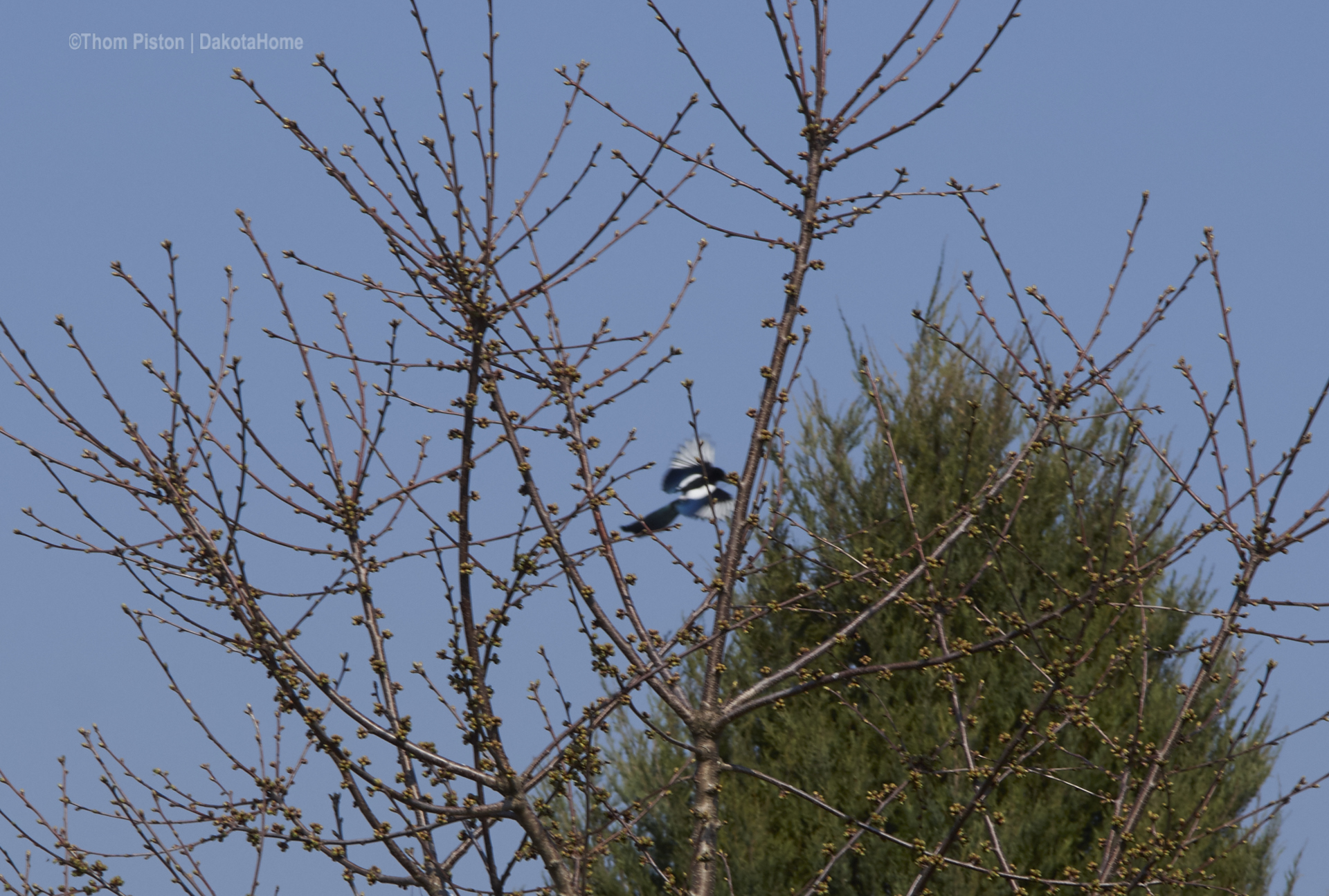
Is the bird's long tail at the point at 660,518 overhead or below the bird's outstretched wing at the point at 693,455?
below

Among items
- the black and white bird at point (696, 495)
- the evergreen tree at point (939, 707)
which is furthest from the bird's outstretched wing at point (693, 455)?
the evergreen tree at point (939, 707)

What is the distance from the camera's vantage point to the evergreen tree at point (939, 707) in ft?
20.0

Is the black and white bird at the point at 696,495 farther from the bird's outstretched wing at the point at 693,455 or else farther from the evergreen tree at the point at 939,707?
the evergreen tree at the point at 939,707

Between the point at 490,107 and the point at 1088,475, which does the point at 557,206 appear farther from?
the point at 1088,475

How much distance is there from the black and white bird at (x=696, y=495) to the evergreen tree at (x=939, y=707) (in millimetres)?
1741

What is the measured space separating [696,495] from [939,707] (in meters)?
3.02

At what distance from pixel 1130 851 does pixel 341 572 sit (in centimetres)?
250

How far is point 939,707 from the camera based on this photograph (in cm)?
633

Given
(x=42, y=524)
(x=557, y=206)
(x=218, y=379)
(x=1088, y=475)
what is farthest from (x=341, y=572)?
(x=1088, y=475)

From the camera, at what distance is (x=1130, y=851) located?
11.6 ft

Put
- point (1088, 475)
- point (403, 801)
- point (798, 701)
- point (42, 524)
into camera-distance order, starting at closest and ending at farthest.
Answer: point (403, 801), point (42, 524), point (798, 701), point (1088, 475)

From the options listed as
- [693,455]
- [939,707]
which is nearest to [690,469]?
[693,455]

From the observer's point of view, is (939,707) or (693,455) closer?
(693,455)

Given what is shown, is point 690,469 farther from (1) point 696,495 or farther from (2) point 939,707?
(2) point 939,707
